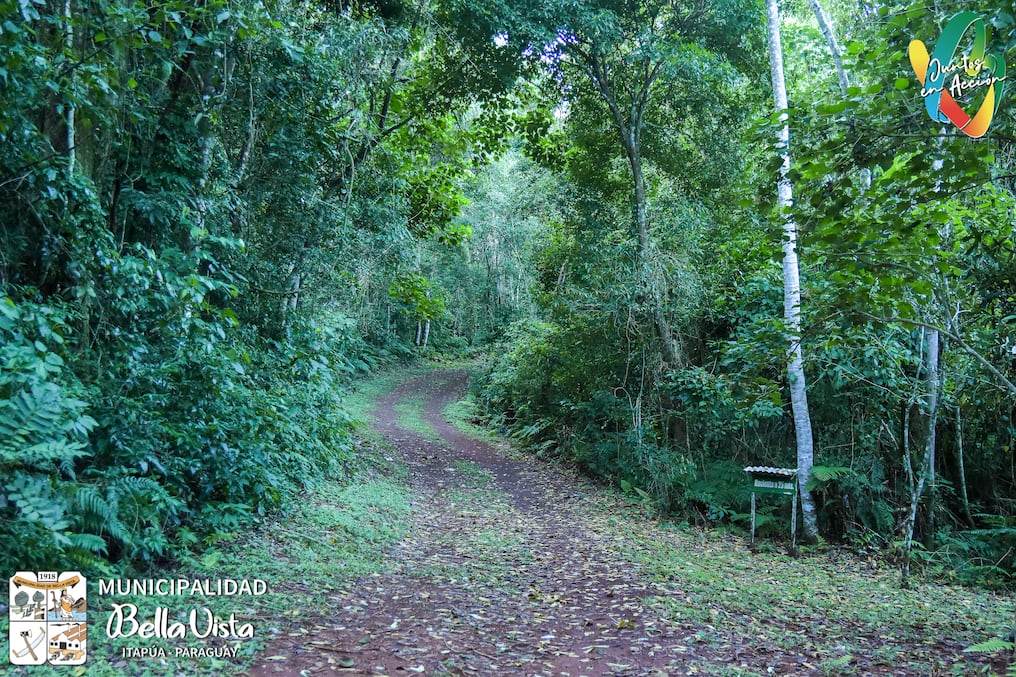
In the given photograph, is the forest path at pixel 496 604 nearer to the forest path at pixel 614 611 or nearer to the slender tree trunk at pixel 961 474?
the forest path at pixel 614 611

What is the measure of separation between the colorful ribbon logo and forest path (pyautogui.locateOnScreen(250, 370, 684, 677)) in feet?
14.1

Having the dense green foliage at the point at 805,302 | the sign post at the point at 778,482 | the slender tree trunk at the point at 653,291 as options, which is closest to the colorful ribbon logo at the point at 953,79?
the dense green foliage at the point at 805,302

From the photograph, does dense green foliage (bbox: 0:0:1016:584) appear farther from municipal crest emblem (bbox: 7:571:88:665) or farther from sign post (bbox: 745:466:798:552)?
sign post (bbox: 745:466:798:552)

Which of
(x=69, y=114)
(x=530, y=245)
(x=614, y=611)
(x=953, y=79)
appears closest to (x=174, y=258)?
(x=69, y=114)

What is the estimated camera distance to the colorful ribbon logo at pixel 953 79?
422 cm

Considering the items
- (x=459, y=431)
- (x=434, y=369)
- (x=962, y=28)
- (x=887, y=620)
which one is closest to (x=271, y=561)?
(x=887, y=620)

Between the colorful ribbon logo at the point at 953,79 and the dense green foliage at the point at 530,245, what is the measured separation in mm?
131

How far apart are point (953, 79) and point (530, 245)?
1321 cm

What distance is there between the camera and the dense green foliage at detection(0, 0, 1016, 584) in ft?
15.4

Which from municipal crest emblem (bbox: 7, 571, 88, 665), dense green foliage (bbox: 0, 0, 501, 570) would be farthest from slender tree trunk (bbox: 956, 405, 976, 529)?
municipal crest emblem (bbox: 7, 571, 88, 665)

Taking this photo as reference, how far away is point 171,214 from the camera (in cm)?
624

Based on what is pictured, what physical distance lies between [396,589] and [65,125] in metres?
4.92

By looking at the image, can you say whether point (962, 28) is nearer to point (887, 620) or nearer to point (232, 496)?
point (887, 620)

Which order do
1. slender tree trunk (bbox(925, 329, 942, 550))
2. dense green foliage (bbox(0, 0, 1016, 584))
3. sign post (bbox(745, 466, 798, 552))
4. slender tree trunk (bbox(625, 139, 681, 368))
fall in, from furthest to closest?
slender tree trunk (bbox(625, 139, 681, 368)) < sign post (bbox(745, 466, 798, 552)) < slender tree trunk (bbox(925, 329, 942, 550)) < dense green foliage (bbox(0, 0, 1016, 584))
